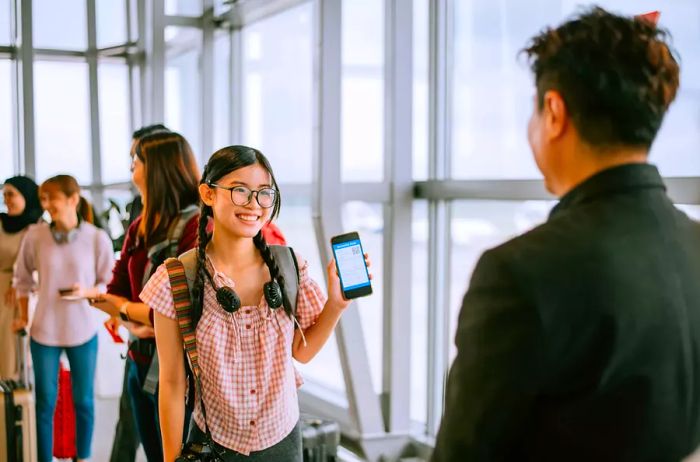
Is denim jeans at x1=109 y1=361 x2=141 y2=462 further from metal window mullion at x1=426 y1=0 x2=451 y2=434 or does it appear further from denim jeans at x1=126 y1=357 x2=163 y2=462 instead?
metal window mullion at x1=426 y1=0 x2=451 y2=434

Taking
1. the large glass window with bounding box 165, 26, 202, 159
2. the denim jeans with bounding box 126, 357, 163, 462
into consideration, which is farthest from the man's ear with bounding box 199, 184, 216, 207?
the large glass window with bounding box 165, 26, 202, 159

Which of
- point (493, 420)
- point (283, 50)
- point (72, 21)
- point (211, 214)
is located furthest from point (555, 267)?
point (72, 21)

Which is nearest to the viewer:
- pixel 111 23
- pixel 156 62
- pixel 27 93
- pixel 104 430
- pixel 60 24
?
pixel 104 430

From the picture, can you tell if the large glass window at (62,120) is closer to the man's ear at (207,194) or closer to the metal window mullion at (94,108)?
the metal window mullion at (94,108)

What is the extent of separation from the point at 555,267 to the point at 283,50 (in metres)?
5.08

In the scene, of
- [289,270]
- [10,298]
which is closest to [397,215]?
[289,270]

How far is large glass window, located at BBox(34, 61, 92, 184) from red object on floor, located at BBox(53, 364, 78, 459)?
358 centimetres

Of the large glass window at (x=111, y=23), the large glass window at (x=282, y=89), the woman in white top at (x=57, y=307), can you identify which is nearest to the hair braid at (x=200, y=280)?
the woman in white top at (x=57, y=307)

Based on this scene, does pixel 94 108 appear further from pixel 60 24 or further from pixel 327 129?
pixel 327 129

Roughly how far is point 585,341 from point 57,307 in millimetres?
3951

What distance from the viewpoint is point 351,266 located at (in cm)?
219

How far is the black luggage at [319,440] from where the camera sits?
3480mm

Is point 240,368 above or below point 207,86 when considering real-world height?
below

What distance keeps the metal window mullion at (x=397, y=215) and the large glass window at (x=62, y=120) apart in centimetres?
466
